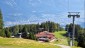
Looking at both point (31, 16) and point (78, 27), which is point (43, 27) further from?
point (31, 16)

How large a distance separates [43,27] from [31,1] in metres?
36.7

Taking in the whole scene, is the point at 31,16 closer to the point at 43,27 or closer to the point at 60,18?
the point at 60,18

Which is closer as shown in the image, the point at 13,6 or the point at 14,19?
the point at 14,19

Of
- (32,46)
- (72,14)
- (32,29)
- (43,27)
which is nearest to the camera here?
Result: (32,46)

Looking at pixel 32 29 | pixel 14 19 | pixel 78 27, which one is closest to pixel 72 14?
pixel 78 27

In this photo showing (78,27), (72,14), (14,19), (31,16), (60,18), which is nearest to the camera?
(72,14)

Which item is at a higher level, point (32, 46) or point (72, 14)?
point (72, 14)

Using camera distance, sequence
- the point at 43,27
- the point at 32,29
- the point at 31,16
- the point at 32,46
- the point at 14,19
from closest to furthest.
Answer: the point at 32,46 < the point at 32,29 < the point at 43,27 < the point at 14,19 < the point at 31,16

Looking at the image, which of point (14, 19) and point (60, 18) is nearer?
point (14, 19)

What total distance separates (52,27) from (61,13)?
122 ft

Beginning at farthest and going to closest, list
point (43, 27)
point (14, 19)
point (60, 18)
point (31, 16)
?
1. point (31, 16)
2. point (60, 18)
3. point (14, 19)
4. point (43, 27)

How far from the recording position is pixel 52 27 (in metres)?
118

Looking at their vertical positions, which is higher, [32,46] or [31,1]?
[31,1]

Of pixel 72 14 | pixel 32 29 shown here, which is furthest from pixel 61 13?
pixel 72 14
